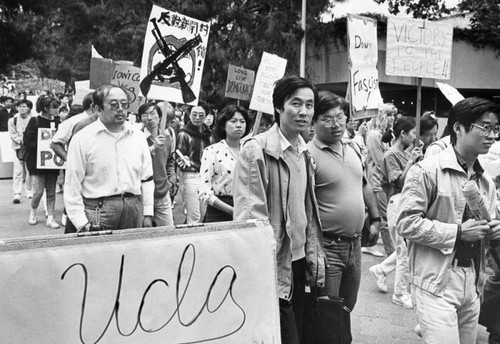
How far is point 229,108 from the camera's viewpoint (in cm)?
507

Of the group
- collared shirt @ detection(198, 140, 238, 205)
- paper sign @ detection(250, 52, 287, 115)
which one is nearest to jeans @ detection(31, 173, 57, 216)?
paper sign @ detection(250, 52, 287, 115)

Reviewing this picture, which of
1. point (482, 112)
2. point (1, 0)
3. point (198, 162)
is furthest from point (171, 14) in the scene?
point (1, 0)

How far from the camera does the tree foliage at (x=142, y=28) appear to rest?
19797 millimetres

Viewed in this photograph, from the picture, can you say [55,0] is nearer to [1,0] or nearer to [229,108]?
[1,0]

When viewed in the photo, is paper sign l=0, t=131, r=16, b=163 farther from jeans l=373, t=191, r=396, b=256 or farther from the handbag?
the handbag

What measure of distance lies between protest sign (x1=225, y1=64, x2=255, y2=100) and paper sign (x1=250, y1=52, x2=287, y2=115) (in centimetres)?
138

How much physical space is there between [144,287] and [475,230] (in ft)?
5.56

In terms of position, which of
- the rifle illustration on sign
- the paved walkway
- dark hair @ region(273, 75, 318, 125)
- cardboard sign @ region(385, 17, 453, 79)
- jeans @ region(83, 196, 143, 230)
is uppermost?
cardboard sign @ region(385, 17, 453, 79)

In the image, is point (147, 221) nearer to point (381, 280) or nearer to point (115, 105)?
point (115, 105)

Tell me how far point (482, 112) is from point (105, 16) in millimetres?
22469

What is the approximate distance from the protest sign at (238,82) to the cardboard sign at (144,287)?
6.48m

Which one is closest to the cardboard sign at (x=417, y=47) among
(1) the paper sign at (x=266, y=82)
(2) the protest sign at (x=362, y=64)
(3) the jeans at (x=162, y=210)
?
(2) the protest sign at (x=362, y=64)

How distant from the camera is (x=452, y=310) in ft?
9.50

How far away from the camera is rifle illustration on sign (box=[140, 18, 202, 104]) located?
5.42 meters
